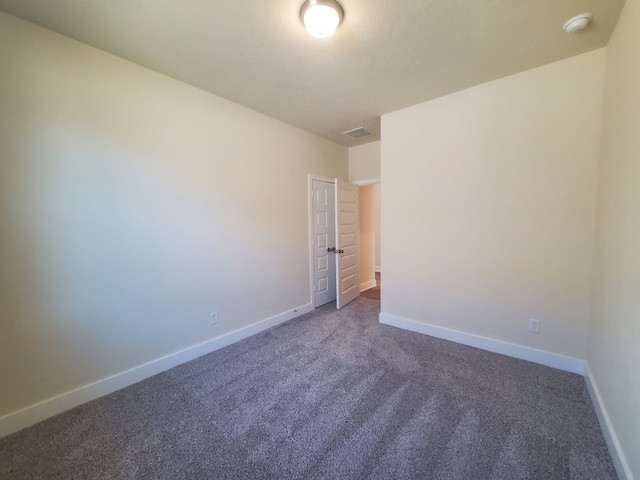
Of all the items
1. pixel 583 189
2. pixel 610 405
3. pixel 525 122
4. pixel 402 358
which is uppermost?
pixel 525 122

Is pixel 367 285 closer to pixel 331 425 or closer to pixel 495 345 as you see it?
pixel 495 345

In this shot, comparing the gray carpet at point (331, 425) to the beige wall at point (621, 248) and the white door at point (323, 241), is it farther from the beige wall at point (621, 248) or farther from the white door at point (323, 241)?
the white door at point (323, 241)

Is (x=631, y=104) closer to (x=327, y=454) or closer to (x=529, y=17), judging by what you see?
(x=529, y=17)

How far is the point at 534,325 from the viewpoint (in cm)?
245

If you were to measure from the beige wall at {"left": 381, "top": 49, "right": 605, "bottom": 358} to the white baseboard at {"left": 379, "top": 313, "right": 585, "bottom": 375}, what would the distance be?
6 centimetres

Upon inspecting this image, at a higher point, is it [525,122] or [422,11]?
[422,11]

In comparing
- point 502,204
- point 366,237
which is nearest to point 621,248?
point 502,204

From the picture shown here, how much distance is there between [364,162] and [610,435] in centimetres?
408

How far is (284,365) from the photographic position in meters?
2.50

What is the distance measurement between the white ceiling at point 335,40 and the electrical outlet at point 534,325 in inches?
93.8

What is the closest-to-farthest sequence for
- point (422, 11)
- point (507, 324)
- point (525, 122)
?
point (422, 11) → point (525, 122) → point (507, 324)

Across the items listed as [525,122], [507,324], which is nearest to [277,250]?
[507,324]

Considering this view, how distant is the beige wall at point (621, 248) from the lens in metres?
1.31

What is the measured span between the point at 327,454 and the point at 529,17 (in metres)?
3.18
